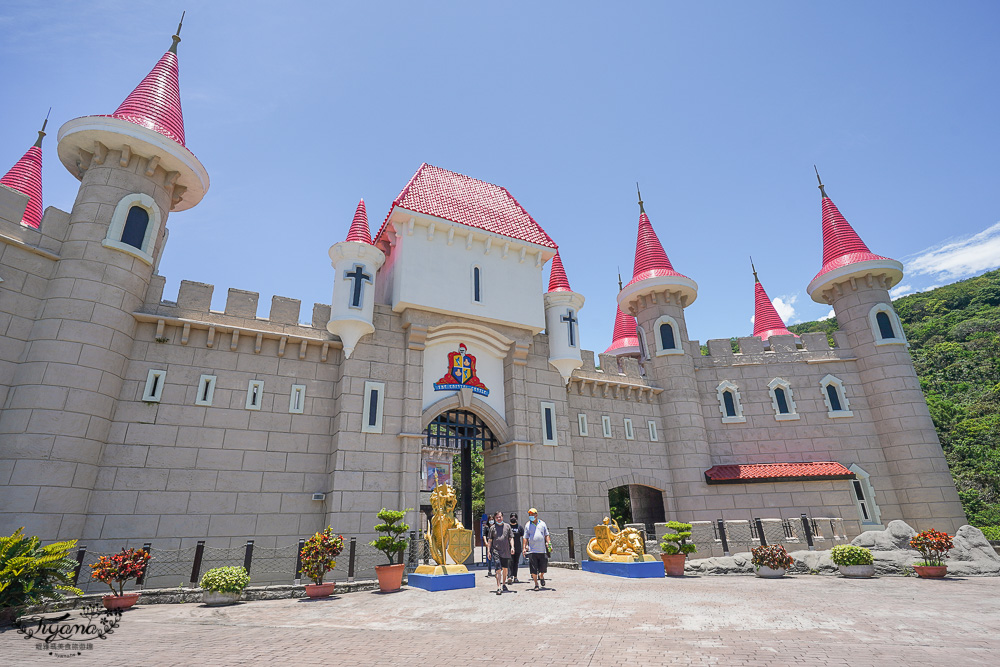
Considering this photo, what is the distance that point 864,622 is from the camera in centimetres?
713

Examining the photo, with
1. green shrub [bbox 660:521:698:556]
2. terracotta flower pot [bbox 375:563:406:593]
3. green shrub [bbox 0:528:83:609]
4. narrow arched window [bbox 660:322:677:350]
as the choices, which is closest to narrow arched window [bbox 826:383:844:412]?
narrow arched window [bbox 660:322:677:350]

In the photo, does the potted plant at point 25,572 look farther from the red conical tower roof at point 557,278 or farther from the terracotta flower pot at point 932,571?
the terracotta flower pot at point 932,571

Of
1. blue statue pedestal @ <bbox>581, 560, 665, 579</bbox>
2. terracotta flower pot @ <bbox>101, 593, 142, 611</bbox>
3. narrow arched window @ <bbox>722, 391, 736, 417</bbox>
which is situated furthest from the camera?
narrow arched window @ <bbox>722, 391, 736, 417</bbox>

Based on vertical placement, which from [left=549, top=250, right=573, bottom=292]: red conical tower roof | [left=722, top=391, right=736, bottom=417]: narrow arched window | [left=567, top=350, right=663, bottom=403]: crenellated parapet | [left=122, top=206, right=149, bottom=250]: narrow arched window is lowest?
[left=722, top=391, right=736, bottom=417]: narrow arched window

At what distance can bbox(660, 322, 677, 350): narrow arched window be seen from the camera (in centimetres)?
2225

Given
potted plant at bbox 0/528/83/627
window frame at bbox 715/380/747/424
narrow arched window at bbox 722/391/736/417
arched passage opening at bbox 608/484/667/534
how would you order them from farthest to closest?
1. arched passage opening at bbox 608/484/667/534
2. narrow arched window at bbox 722/391/736/417
3. window frame at bbox 715/380/747/424
4. potted plant at bbox 0/528/83/627

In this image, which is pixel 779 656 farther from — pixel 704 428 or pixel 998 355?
pixel 998 355

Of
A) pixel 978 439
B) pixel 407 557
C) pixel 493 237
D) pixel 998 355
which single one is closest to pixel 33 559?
pixel 407 557

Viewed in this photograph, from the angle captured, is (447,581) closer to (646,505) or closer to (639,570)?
(639,570)

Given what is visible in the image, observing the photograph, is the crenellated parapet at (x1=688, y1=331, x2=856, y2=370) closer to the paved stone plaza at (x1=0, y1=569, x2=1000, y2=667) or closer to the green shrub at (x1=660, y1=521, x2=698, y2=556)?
the green shrub at (x1=660, y1=521, x2=698, y2=556)

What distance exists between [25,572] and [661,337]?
2155 cm

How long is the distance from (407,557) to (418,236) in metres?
10.6

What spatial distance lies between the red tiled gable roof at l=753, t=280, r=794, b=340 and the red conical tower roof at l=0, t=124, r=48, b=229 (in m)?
33.9

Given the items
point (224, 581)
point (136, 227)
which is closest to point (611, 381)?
point (224, 581)
